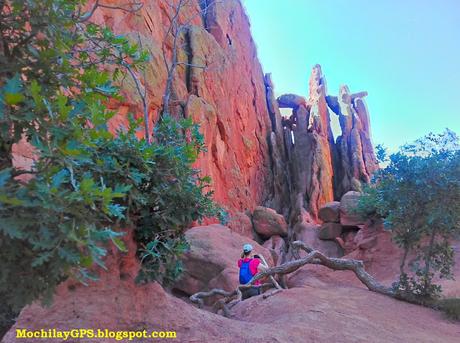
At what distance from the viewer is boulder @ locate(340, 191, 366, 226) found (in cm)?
2241

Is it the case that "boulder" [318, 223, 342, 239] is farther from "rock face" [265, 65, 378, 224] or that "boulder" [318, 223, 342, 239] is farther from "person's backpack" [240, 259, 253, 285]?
"person's backpack" [240, 259, 253, 285]

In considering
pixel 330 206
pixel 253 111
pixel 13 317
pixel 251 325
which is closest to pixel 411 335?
pixel 251 325

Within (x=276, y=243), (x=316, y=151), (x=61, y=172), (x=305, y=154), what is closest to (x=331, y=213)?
(x=276, y=243)

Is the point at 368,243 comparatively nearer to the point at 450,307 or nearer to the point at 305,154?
Answer: the point at 450,307

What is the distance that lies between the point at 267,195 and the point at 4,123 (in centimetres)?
3111

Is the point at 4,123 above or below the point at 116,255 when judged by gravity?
above

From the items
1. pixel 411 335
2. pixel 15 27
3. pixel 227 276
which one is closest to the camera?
pixel 15 27

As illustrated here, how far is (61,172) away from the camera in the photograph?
2324mm

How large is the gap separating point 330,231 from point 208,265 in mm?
12911

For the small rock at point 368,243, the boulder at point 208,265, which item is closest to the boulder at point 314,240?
the small rock at point 368,243

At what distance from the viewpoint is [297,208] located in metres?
32.0

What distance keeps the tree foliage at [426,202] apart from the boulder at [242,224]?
1458 cm

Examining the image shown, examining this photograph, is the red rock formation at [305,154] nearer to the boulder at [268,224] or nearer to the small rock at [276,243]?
the boulder at [268,224]

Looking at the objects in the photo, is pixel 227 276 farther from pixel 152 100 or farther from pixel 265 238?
pixel 265 238
